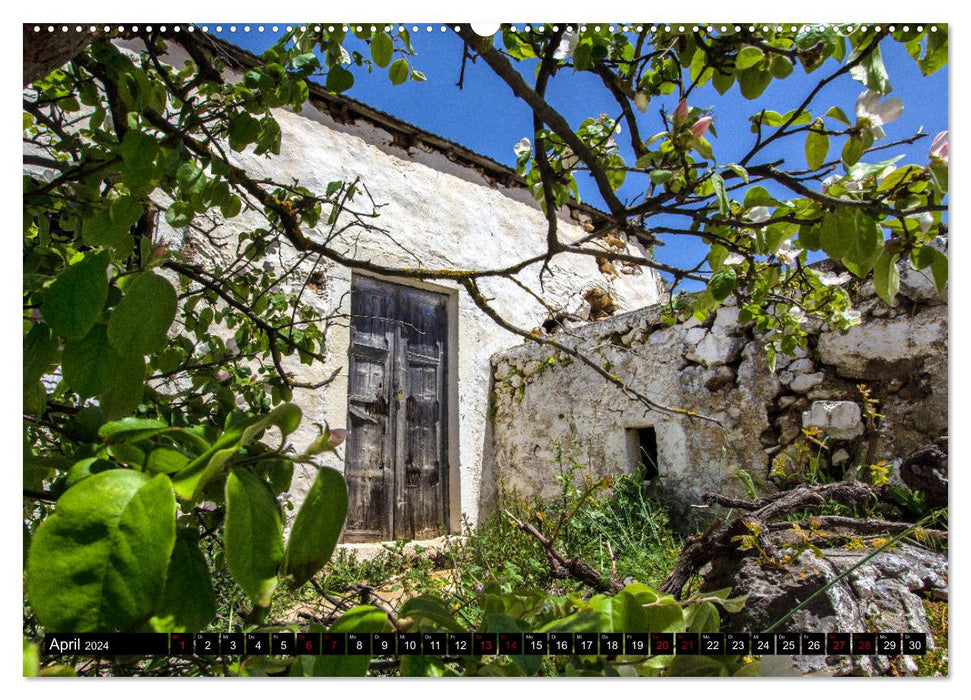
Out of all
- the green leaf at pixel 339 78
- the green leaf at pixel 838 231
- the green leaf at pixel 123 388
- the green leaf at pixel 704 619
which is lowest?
the green leaf at pixel 704 619

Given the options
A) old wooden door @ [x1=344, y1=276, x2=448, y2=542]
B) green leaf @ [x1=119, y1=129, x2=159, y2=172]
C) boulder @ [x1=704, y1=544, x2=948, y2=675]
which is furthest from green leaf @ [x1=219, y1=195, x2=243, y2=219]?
old wooden door @ [x1=344, y1=276, x2=448, y2=542]

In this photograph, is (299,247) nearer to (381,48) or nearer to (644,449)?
(381,48)

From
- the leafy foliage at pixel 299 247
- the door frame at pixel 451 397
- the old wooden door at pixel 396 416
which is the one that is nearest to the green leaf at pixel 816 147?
the leafy foliage at pixel 299 247

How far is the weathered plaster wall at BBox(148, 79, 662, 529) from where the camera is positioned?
141 inches

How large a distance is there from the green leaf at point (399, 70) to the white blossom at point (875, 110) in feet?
2.28

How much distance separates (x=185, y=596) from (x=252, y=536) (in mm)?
86

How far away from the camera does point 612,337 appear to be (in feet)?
12.2

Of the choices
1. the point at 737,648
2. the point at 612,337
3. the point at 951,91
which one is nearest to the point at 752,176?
the point at 951,91

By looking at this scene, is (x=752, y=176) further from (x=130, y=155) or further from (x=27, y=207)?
(x=27, y=207)

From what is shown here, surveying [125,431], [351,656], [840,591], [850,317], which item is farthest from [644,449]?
[125,431]

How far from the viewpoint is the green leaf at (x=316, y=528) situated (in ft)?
1.18

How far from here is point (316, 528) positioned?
366 millimetres

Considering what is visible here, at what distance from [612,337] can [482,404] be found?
1.13 m

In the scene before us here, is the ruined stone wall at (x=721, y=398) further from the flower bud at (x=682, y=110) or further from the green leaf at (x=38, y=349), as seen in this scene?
the green leaf at (x=38, y=349)
